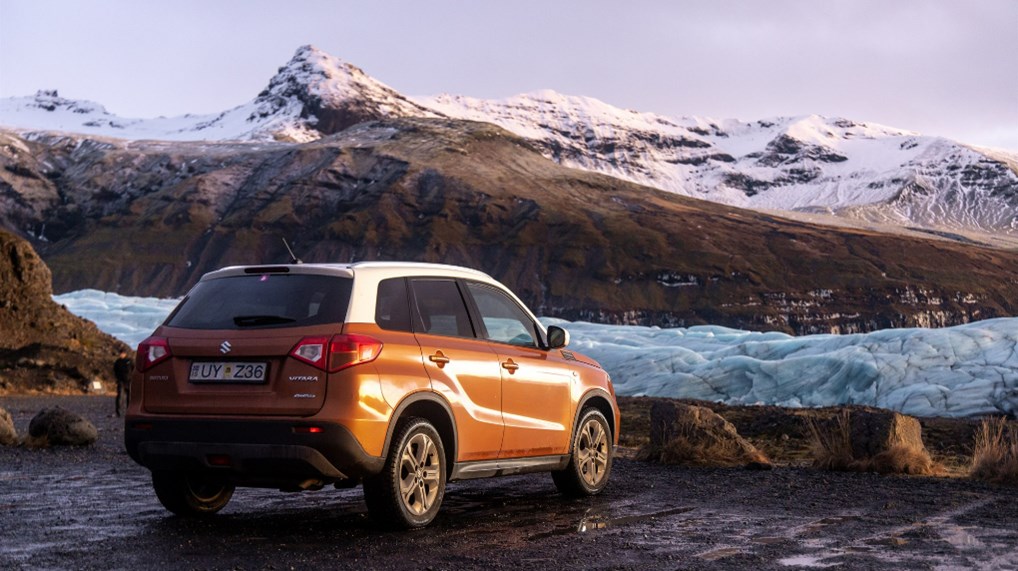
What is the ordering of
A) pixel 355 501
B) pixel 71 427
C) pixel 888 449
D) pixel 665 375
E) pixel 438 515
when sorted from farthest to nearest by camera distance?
pixel 665 375 → pixel 71 427 → pixel 888 449 → pixel 355 501 → pixel 438 515

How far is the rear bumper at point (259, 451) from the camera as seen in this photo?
7.24 meters

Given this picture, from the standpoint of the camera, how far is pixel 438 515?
8883mm

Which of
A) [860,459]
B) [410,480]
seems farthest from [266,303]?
[860,459]

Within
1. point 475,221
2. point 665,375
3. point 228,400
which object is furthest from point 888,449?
point 475,221

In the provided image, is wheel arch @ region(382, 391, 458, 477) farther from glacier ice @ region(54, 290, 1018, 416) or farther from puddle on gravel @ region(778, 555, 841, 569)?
glacier ice @ region(54, 290, 1018, 416)

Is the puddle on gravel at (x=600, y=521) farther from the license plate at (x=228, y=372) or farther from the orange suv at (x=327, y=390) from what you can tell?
the license plate at (x=228, y=372)

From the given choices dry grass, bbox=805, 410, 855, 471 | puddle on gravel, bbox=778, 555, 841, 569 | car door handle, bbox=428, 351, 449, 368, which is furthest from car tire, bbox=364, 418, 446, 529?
dry grass, bbox=805, 410, 855, 471

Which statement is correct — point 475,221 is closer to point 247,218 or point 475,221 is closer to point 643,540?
point 247,218

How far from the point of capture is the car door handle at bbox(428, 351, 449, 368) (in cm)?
804

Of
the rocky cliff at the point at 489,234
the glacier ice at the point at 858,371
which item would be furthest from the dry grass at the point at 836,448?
the rocky cliff at the point at 489,234

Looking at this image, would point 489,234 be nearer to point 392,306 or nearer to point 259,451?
point 392,306

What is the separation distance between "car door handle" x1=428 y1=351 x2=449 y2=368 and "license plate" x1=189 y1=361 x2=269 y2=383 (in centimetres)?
122

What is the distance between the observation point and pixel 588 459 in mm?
10188

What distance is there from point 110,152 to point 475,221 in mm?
74013
